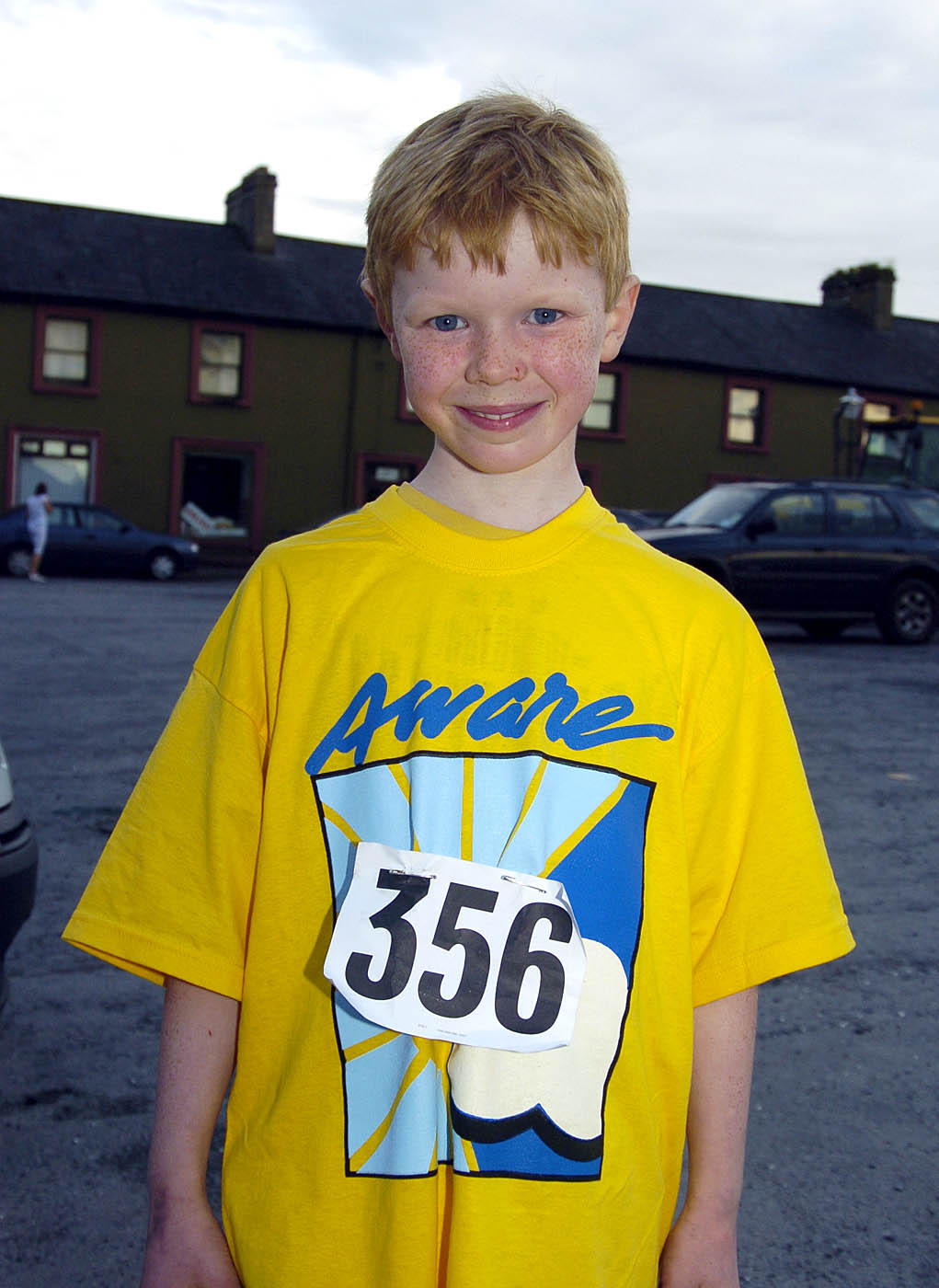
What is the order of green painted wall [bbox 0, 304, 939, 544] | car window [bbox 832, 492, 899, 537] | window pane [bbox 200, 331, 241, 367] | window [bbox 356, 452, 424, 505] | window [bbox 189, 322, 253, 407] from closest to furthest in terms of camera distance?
car window [bbox 832, 492, 899, 537]
green painted wall [bbox 0, 304, 939, 544]
window [bbox 189, 322, 253, 407]
window pane [bbox 200, 331, 241, 367]
window [bbox 356, 452, 424, 505]

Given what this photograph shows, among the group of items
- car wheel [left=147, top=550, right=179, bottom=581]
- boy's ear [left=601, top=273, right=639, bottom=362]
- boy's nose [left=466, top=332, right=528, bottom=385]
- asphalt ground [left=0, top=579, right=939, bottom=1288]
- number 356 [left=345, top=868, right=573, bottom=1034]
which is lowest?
asphalt ground [left=0, top=579, right=939, bottom=1288]

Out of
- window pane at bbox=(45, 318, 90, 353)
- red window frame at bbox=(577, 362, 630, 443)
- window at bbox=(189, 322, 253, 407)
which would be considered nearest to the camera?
window pane at bbox=(45, 318, 90, 353)

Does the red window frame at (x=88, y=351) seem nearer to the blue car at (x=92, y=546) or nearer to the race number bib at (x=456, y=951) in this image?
the blue car at (x=92, y=546)

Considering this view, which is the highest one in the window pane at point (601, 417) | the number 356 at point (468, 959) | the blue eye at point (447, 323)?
the window pane at point (601, 417)

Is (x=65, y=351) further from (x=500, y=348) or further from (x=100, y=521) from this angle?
(x=500, y=348)

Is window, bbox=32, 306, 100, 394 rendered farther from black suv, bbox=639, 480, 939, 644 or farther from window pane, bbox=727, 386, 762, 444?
black suv, bbox=639, 480, 939, 644

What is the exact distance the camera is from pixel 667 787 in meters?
1.39

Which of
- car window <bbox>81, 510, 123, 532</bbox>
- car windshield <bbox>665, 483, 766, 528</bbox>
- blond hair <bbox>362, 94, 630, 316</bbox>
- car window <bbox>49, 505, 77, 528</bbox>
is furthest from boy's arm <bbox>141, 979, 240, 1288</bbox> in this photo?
car window <bbox>81, 510, 123, 532</bbox>

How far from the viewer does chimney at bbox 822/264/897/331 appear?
1362 inches

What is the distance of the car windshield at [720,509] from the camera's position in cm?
1390

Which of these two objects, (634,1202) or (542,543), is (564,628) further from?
(634,1202)

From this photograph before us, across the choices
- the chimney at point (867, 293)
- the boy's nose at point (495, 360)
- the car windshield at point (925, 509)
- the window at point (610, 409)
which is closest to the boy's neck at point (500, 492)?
the boy's nose at point (495, 360)

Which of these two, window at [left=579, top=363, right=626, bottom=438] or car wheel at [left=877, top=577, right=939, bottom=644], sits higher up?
window at [left=579, top=363, right=626, bottom=438]

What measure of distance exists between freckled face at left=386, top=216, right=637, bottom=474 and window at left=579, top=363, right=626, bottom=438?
2931 centimetres
